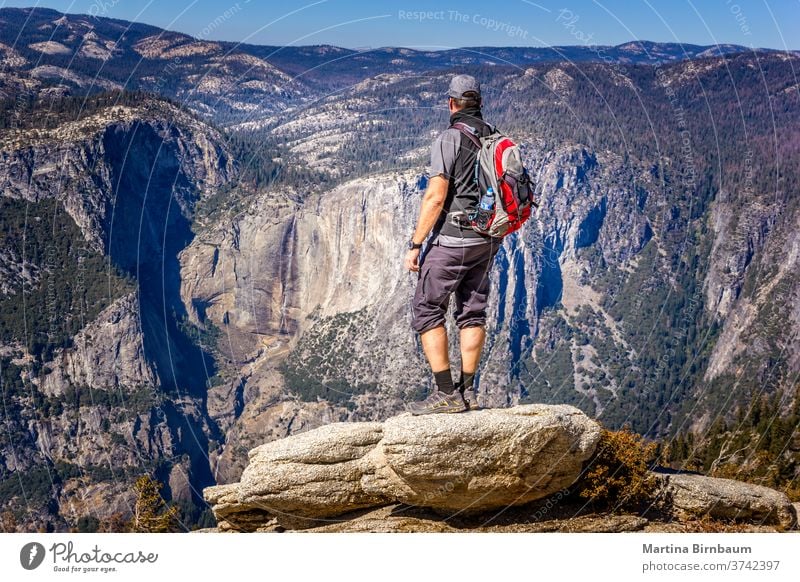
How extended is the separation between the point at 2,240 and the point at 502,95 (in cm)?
7780

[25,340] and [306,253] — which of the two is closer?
[25,340]

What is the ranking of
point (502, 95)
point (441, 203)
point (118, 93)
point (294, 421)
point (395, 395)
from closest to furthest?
point (441, 203), point (395, 395), point (294, 421), point (502, 95), point (118, 93)

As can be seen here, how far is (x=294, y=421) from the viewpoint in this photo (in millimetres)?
93312

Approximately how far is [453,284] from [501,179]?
147cm

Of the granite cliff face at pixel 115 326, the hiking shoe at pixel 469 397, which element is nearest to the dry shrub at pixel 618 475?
the hiking shoe at pixel 469 397

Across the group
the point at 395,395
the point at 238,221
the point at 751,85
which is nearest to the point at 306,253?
the point at 238,221

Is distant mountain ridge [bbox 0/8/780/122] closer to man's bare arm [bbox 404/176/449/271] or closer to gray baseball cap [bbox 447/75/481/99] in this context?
gray baseball cap [bbox 447/75/481/99]

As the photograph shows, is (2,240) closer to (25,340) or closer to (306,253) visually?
(25,340)

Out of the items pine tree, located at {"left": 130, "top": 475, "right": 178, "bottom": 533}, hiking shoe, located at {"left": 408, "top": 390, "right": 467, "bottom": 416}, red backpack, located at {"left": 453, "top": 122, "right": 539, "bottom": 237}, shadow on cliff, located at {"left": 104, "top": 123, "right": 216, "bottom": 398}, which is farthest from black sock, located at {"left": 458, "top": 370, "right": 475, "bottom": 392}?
shadow on cliff, located at {"left": 104, "top": 123, "right": 216, "bottom": 398}

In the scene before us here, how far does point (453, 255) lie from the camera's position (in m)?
10.1

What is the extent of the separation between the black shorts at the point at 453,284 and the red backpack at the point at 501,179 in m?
0.45

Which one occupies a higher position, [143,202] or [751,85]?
[751,85]

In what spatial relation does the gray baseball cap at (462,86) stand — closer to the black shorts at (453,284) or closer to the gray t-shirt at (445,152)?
the gray t-shirt at (445,152)

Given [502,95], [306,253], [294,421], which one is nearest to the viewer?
[294,421]
